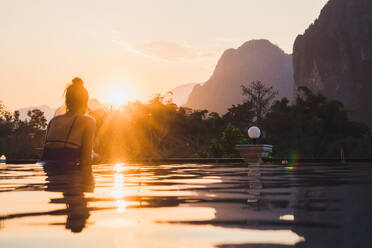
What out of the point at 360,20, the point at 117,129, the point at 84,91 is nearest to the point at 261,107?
the point at 117,129

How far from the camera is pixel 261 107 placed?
8794cm

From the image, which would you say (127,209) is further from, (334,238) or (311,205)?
(334,238)

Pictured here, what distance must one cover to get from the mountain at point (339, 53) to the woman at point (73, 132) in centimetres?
15611

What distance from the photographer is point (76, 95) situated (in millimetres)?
7859

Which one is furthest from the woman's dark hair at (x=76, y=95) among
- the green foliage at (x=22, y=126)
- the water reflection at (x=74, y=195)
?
the green foliage at (x=22, y=126)

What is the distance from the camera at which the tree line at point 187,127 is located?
198 ft

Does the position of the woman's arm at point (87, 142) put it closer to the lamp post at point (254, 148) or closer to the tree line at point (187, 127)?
the lamp post at point (254, 148)

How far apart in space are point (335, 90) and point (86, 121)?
545ft

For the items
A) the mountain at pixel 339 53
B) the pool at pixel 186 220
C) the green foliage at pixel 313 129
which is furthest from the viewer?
the mountain at pixel 339 53

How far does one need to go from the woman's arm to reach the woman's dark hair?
28cm

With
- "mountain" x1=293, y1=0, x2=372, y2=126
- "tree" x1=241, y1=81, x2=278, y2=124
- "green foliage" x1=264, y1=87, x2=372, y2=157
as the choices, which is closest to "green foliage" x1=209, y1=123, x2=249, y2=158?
"green foliage" x1=264, y1=87, x2=372, y2=157

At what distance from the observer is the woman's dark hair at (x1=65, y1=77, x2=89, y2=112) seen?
7824 mm

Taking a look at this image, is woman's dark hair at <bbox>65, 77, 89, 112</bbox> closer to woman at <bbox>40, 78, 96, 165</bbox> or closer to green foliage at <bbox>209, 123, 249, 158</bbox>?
woman at <bbox>40, 78, 96, 165</bbox>

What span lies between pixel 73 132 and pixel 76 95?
557 mm
